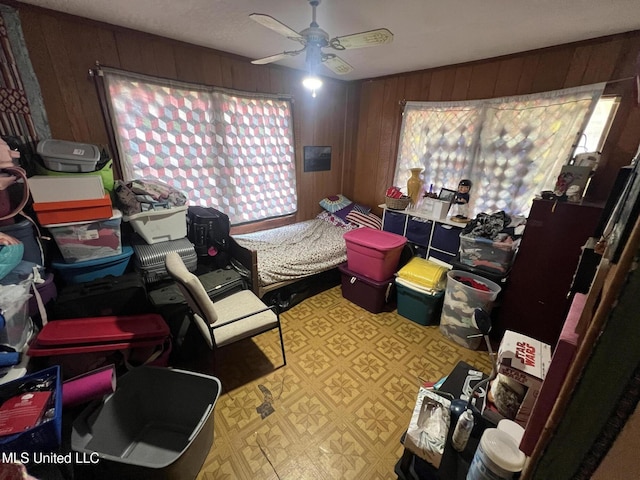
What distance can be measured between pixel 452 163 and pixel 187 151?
2.80 metres

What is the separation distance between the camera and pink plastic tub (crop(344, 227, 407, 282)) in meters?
2.56

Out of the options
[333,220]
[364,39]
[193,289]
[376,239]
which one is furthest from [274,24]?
[333,220]

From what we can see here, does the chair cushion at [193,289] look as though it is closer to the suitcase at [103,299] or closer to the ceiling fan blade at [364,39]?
the suitcase at [103,299]

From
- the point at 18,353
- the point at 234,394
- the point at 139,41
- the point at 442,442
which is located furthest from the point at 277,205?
the point at 442,442

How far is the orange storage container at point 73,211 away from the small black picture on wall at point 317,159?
2348mm

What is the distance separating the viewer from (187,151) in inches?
102

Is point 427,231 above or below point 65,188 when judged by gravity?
below

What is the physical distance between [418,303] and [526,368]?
1.63 meters

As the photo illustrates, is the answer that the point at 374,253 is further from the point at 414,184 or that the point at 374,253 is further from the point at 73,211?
the point at 73,211

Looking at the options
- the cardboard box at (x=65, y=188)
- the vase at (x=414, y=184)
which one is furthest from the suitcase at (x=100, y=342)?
the vase at (x=414, y=184)

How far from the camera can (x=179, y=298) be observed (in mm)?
1920

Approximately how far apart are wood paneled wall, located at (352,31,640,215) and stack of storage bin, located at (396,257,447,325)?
1.30 m

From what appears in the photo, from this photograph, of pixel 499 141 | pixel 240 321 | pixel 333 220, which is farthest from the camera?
pixel 333 220

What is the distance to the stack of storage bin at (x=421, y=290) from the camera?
244 centimetres
